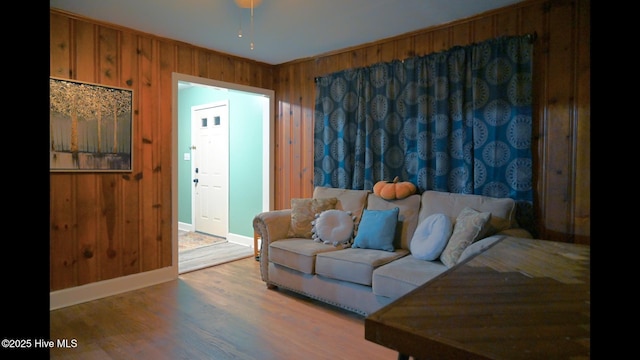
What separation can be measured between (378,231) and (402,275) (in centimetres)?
64

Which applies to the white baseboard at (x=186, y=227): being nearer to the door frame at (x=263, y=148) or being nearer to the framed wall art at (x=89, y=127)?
the door frame at (x=263, y=148)

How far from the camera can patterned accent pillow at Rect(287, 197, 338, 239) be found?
11.5 ft

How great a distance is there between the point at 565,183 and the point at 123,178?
3.60 metres

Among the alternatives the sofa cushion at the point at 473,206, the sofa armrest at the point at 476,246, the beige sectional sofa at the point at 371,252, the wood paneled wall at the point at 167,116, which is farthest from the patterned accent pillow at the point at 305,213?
the sofa armrest at the point at 476,246

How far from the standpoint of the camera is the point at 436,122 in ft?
10.6

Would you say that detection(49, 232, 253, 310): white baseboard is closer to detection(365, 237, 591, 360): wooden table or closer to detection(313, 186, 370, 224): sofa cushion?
detection(313, 186, 370, 224): sofa cushion

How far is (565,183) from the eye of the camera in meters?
2.68

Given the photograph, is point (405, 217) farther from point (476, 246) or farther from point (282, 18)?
point (282, 18)

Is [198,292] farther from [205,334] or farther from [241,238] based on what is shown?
[241,238]

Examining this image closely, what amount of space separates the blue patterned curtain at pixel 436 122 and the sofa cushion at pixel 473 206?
0.14 meters

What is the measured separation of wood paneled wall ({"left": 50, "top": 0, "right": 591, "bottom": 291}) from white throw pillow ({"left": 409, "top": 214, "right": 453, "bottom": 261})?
77cm

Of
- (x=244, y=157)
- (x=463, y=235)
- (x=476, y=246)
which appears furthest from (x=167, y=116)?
(x=476, y=246)

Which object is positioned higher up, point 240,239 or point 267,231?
point 267,231
